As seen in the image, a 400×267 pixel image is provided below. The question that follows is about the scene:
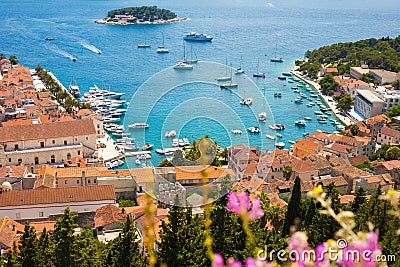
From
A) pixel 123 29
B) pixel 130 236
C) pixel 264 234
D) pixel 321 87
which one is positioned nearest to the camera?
pixel 130 236

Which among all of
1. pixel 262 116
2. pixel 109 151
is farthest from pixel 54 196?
pixel 109 151

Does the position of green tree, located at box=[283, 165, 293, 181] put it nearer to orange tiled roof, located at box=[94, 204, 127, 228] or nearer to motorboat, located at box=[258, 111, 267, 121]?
orange tiled roof, located at box=[94, 204, 127, 228]

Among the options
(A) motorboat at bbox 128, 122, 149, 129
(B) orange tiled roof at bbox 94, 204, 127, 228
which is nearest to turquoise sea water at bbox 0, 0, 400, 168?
(A) motorboat at bbox 128, 122, 149, 129

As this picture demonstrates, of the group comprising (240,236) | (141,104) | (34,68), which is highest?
(141,104)

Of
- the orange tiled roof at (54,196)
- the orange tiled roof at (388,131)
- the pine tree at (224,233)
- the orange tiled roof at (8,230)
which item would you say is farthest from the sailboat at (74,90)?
the pine tree at (224,233)

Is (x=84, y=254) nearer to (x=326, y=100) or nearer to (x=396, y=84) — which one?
(x=326, y=100)

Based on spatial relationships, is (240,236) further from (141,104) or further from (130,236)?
(141,104)

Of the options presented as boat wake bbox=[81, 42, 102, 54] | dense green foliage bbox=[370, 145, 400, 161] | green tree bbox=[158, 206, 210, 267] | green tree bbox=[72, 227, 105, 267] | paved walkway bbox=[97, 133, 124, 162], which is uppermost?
green tree bbox=[158, 206, 210, 267]

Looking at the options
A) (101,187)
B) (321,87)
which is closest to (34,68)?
(321,87)
